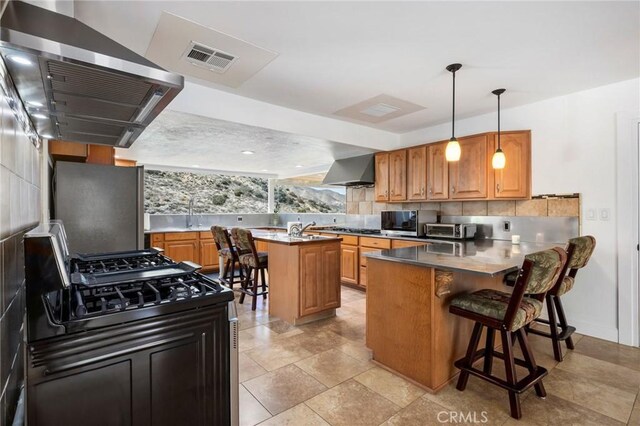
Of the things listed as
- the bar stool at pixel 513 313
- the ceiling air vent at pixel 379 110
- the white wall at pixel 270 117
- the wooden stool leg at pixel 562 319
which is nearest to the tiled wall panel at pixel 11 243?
the white wall at pixel 270 117

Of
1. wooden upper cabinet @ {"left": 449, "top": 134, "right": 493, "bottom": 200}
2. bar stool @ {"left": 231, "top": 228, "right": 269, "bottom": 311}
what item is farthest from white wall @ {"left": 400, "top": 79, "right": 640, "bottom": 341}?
bar stool @ {"left": 231, "top": 228, "right": 269, "bottom": 311}

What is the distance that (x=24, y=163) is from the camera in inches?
51.8

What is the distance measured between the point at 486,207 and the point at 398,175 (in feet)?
4.20

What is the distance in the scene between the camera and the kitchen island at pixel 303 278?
11.1ft

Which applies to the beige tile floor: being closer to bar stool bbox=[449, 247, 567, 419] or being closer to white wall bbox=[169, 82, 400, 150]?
bar stool bbox=[449, 247, 567, 419]

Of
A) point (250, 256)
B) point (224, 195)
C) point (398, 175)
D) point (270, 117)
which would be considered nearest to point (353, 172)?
point (398, 175)

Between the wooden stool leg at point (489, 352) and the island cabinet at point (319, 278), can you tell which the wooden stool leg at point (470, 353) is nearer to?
the wooden stool leg at point (489, 352)

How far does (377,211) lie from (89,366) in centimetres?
478

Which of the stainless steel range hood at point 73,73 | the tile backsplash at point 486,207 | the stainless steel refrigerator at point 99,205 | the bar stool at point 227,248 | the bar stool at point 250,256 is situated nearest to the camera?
the stainless steel range hood at point 73,73

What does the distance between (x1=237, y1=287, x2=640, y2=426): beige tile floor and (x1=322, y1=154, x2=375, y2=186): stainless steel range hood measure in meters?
2.82

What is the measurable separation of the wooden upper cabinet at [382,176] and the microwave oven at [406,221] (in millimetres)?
273

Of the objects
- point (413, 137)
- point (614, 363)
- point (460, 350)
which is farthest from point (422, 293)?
point (413, 137)

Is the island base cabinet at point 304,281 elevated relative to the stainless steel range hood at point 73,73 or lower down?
lower down

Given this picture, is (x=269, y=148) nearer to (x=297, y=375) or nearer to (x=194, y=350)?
(x=297, y=375)
